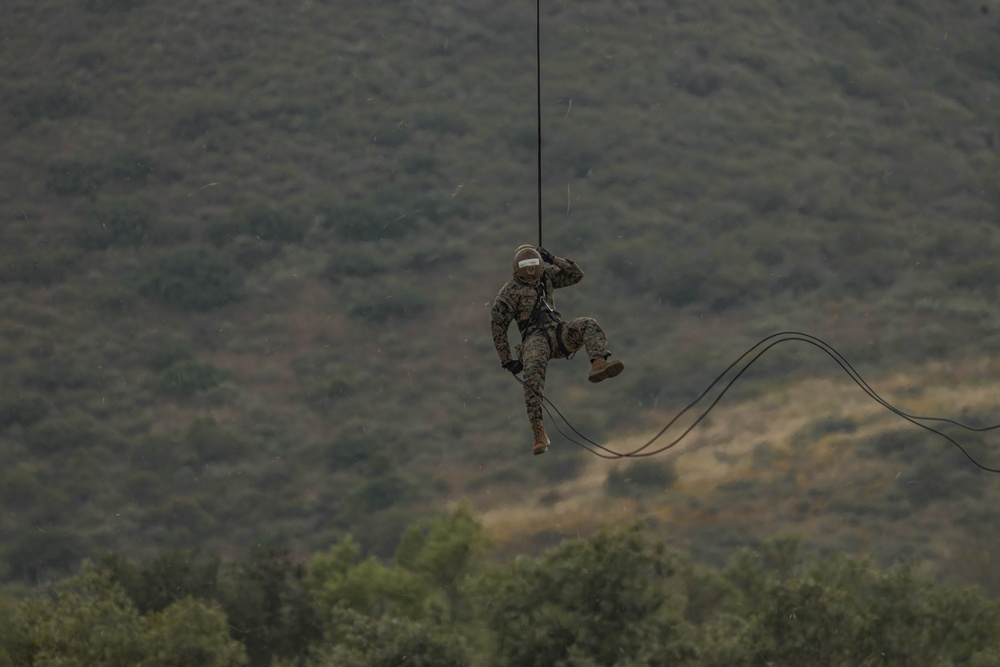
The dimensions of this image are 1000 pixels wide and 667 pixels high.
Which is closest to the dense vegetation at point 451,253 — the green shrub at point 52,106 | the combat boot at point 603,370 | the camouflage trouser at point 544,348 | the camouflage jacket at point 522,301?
the green shrub at point 52,106

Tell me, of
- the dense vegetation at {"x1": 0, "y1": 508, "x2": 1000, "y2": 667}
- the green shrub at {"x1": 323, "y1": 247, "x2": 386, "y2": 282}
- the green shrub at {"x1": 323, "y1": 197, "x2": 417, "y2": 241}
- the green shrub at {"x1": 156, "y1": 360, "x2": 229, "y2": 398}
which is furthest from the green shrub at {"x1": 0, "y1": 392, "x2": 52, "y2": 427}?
the dense vegetation at {"x1": 0, "y1": 508, "x2": 1000, "y2": 667}

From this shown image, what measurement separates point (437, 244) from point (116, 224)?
85.2 feet

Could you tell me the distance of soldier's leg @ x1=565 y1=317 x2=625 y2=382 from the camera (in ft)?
81.1

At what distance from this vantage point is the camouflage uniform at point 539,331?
2572 cm

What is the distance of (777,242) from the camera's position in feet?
481

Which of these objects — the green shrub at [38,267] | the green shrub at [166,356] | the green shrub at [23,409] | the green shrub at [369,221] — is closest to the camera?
the green shrub at [23,409]

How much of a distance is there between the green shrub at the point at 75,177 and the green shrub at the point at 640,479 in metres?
56.7

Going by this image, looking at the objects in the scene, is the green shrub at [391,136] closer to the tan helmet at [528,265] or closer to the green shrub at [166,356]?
the green shrub at [166,356]

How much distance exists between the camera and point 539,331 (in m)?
26.2

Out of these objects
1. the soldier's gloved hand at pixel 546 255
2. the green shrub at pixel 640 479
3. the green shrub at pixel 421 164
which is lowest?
the green shrub at pixel 640 479

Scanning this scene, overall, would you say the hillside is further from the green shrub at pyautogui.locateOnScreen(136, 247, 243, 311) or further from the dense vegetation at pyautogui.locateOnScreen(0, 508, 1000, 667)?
the dense vegetation at pyautogui.locateOnScreen(0, 508, 1000, 667)

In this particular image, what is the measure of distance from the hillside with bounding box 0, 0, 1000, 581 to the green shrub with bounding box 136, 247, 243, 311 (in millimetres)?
242

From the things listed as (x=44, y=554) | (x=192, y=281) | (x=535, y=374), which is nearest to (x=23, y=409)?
(x=44, y=554)

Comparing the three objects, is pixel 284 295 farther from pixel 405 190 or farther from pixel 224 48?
pixel 224 48
